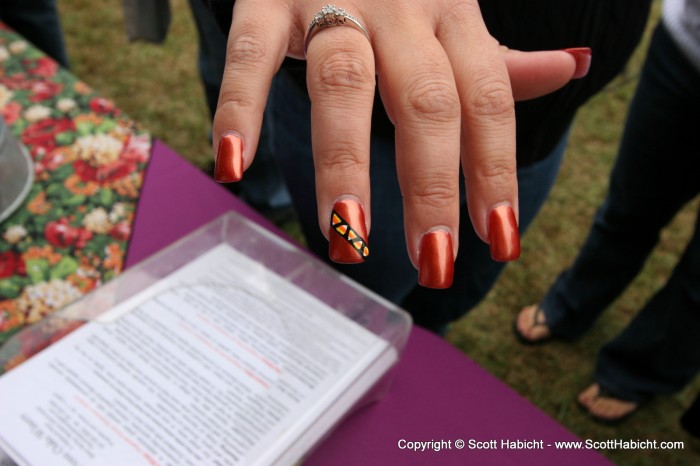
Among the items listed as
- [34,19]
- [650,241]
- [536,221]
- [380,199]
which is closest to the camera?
[380,199]

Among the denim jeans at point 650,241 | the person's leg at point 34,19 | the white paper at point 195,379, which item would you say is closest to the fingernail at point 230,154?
the white paper at point 195,379

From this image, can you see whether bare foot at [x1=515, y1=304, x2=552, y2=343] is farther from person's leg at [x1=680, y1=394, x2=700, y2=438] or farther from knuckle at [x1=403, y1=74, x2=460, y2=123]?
knuckle at [x1=403, y1=74, x2=460, y2=123]

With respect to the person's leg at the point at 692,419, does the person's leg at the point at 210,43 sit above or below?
above

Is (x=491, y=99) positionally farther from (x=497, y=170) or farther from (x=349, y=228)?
(x=349, y=228)

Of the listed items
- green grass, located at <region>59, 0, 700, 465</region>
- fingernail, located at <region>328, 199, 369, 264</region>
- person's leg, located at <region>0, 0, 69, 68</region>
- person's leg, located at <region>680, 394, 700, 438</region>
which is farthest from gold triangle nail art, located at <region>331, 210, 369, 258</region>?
person's leg, located at <region>0, 0, 69, 68</region>

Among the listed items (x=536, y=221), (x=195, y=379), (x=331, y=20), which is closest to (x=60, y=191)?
(x=195, y=379)

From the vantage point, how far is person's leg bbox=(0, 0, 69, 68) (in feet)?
4.78

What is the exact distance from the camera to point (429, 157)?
0.43m

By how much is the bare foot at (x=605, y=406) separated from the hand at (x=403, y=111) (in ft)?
4.15

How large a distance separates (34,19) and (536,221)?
70.9 inches

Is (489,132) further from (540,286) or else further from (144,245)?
(540,286)

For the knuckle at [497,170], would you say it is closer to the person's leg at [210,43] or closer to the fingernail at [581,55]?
the fingernail at [581,55]

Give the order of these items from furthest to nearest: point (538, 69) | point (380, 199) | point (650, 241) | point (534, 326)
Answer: point (534, 326)
point (650, 241)
point (380, 199)
point (538, 69)

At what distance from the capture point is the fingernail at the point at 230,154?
0.43 metres
